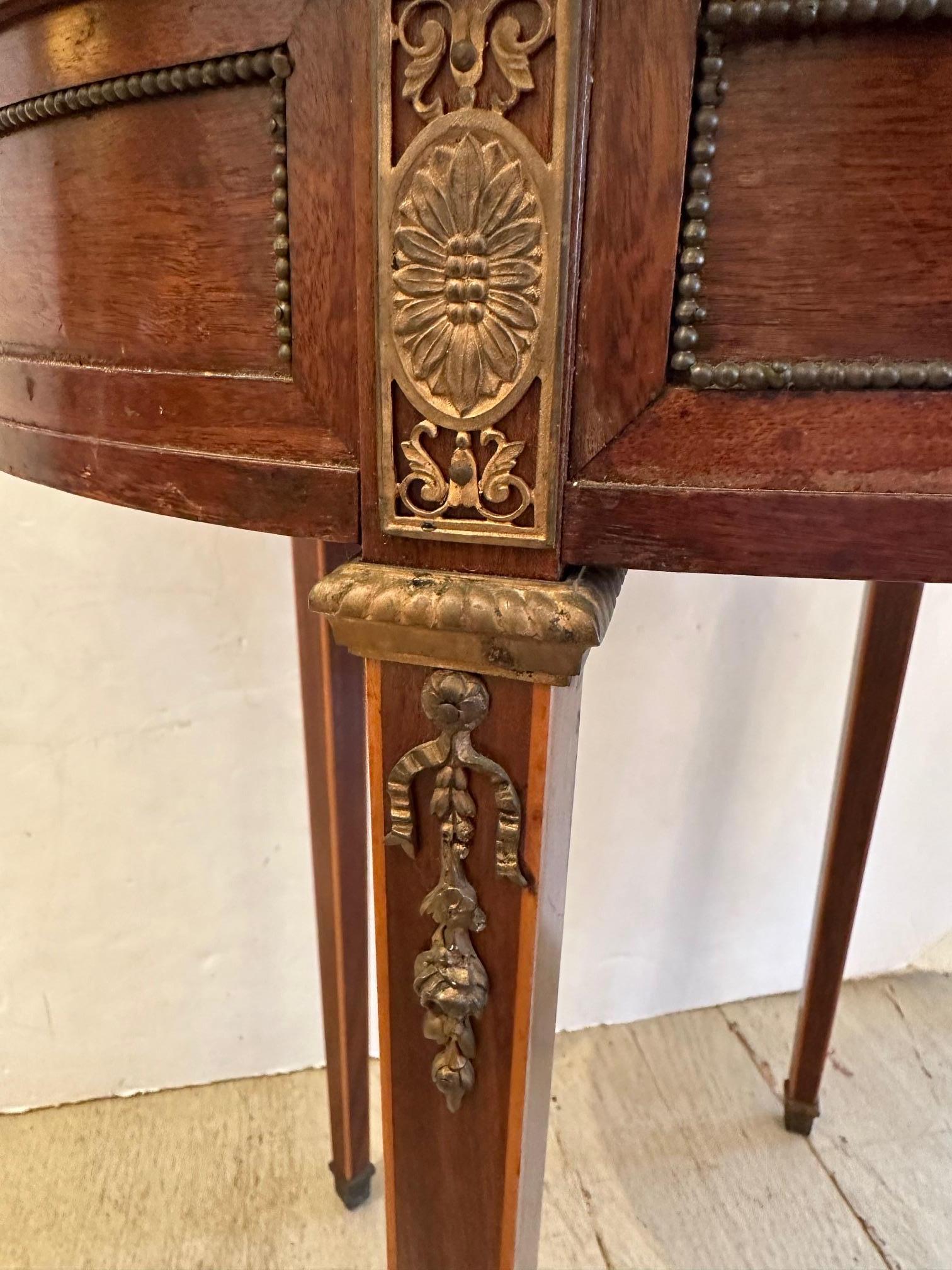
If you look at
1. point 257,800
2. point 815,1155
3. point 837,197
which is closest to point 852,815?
point 815,1155

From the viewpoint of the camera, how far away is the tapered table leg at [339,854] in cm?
62

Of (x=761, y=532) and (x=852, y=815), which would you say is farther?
(x=852, y=815)

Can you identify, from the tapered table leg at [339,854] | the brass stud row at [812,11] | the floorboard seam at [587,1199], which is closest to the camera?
the brass stud row at [812,11]

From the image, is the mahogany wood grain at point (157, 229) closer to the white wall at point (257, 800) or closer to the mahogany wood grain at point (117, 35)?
the mahogany wood grain at point (117, 35)

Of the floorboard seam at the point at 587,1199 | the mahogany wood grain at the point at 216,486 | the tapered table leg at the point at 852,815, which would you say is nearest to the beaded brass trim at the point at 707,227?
the mahogany wood grain at the point at 216,486

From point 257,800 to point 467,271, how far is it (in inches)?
26.2

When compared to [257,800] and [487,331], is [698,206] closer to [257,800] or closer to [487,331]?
[487,331]

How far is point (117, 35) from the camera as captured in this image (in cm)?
28

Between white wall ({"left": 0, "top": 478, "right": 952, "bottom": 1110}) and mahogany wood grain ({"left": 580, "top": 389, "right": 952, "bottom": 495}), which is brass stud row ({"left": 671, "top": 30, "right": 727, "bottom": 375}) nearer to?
mahogany wood grain ({"left": 580, "top": 389, "right": 952, "bottom": 495})

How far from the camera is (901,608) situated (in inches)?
26.8

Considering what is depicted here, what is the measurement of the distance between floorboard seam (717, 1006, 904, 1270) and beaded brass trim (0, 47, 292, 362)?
825 mm

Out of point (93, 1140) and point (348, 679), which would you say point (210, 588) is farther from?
point (93, 1140)

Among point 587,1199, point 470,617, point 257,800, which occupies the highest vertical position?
point 470,617

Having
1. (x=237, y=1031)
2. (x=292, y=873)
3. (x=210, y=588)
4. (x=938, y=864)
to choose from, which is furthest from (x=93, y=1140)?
(x=938, y=864)
